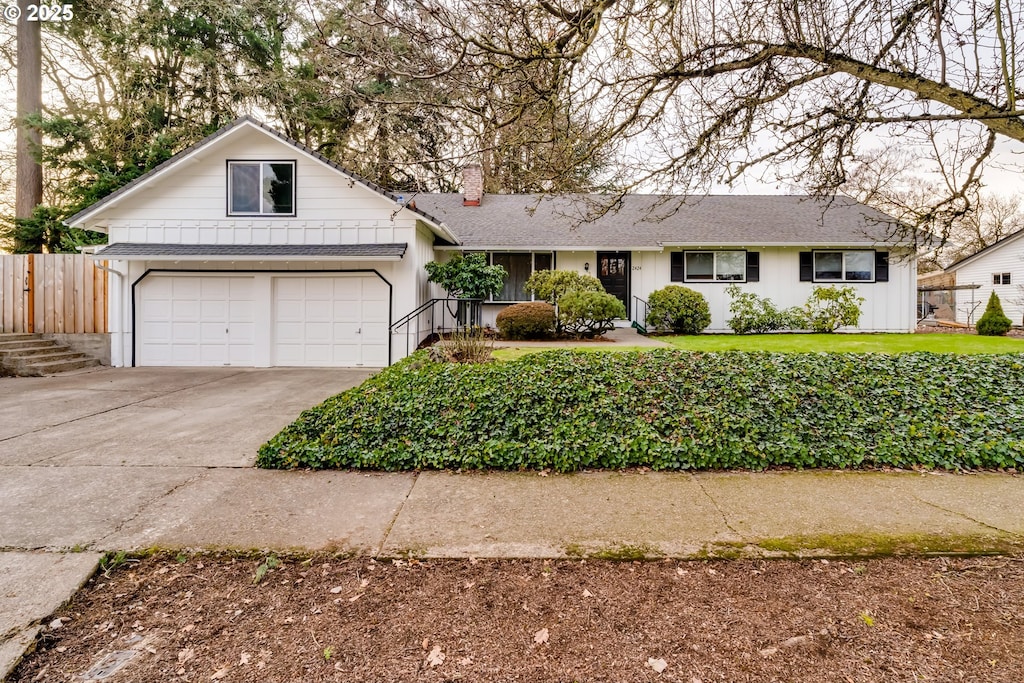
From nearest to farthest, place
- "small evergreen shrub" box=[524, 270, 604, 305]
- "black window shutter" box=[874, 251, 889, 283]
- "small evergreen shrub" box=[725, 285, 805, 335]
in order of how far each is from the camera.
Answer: "small evergreen shrub" box=[524, 270, 604, 305]
"small evergreen shrub" box=[725, 285, 805, 335]
"black window shutter" box=[874, 251, 889, 283]

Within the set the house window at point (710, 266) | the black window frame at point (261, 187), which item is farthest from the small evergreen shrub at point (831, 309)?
the black window frame at point (261, 187)

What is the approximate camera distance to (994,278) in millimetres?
24094

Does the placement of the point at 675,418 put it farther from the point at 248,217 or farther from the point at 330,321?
the point at 248,217

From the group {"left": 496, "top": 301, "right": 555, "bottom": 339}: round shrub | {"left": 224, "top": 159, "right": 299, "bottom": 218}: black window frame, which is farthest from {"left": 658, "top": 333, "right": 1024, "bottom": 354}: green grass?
{"left": 224, "top": 159, "right": 299, "bottom": 218}: black window frame

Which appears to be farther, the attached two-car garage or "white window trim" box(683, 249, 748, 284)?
"white window trim" box(683, 249, 748, 284)

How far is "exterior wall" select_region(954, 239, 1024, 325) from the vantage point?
72.9 feet

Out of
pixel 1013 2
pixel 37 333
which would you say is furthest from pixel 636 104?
pixel 37 333

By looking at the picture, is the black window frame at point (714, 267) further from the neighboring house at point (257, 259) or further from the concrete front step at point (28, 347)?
the concrete front step at point (28, 347)

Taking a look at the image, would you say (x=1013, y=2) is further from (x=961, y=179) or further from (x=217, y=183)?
(x=217, y=183)

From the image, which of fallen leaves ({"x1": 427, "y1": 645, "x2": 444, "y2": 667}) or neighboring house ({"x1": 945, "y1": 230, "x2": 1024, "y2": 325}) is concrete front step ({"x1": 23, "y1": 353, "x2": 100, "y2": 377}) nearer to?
fallen leaves ({"x1": 427, "y1": 645, "x2": 444, "y2": 667})

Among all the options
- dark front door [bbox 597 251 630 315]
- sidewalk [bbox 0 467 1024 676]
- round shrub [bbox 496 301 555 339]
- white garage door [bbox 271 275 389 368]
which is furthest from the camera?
dark front door [bbox 597 251 630 315]

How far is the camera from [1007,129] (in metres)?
5.14

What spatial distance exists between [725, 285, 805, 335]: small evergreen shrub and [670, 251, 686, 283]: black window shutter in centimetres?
161

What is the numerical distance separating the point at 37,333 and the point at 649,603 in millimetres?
14403
